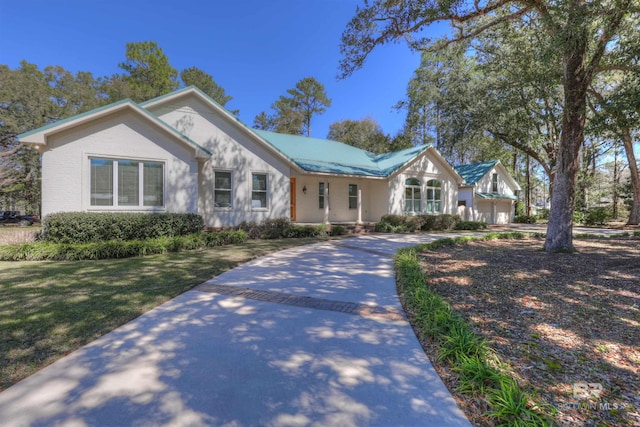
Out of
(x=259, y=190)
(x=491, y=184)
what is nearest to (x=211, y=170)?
(x=259, y=190)

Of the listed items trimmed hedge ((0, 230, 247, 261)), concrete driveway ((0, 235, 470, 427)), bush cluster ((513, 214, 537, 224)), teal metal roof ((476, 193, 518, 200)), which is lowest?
concrete driveway ((0, 235, 470, 427))

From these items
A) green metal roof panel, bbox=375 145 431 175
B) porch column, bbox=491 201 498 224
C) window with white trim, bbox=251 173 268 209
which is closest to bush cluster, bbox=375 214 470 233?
green metal roof panel, bbox=375 145 431 175

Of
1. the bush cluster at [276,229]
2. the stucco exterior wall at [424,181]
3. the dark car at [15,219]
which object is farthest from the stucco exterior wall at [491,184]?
the dark car at [15,219]

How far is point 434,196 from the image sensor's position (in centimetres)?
2012

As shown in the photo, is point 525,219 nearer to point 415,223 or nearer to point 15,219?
point 415,223

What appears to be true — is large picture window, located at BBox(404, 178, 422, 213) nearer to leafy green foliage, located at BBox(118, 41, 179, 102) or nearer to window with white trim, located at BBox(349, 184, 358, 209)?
window with white trim, located at BBox(349, 184, 358, 209)

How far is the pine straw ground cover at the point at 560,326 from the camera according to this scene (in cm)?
240

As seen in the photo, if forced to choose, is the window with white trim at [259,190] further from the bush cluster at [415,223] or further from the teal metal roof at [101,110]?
the bush cluster at [415,223]

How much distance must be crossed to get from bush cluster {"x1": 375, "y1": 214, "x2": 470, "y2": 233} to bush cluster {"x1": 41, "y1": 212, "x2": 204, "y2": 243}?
10211 mm

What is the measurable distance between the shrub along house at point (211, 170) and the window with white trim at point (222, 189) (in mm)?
42

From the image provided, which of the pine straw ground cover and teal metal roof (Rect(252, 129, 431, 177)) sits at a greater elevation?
teal metal roof (Rect(252, 129, 431, 177))

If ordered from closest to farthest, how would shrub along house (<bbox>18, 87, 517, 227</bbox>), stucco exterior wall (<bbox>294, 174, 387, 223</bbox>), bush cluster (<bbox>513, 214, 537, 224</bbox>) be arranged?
shrub along house (<bbox>18, 87, 517, 227</bbox>), stucco exterior wall (<bbox>294, 174, 387, 223</bbox>), bush cluster (<bbox>513, 214, 537, 224</bbox>)

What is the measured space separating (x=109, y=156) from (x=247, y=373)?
1019cm

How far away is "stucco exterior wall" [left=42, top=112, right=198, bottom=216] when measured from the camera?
30.8 feet
